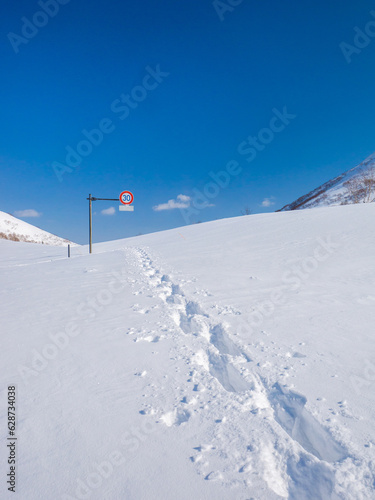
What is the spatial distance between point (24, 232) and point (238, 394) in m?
41.9

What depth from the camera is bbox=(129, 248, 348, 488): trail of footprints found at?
1.86 meters

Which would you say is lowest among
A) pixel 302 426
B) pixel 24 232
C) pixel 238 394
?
pixel 302 426

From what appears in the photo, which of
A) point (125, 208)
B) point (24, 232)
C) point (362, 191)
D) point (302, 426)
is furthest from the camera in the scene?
point (24, 232)

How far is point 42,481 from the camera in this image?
1618 mm

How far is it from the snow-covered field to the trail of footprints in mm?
11

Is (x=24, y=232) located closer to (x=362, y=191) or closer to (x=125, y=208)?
(x=125, y=208)

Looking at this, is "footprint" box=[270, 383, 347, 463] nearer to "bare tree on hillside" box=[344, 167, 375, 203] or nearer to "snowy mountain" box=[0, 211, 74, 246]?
"bare tree on hillside" box=[344, 167, 375, 203]

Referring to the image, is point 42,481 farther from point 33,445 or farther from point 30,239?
point 30,239

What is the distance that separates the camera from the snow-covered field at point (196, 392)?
1.61m

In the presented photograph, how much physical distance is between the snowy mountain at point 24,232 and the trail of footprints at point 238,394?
35.0 meters

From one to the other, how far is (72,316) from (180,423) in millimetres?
3051

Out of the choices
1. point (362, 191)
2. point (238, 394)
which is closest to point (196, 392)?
point (238, 394)

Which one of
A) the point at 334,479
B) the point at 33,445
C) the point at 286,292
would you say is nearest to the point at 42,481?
the point at 33,445

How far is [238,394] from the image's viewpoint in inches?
91.4
